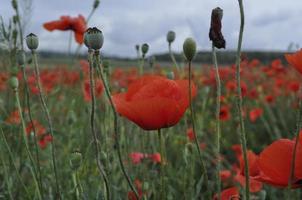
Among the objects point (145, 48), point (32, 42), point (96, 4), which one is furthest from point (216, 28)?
point (96, 4)

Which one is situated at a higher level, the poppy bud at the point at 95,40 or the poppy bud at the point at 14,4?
the poppy bud at the point at 14,4

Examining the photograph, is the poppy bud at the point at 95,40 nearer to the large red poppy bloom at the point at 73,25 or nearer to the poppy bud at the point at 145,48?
the poppy bud at the point at 145,48

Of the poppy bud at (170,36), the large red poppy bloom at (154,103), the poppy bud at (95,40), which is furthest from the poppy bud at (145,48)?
the poppy bud at (95,40)

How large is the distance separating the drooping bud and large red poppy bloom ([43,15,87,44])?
1310mm

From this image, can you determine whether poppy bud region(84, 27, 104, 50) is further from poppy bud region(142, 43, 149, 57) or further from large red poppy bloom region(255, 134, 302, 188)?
poppy bud region(142, 43, 149, 57)

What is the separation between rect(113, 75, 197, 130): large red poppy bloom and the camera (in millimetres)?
907

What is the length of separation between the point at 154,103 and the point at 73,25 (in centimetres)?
136

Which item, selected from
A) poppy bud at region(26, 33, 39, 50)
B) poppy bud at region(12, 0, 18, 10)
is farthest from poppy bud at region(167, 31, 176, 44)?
poppy bud at region(26, 33, 39, 50)

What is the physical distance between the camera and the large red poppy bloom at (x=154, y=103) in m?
0.91

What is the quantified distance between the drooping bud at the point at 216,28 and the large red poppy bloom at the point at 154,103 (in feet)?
0.38

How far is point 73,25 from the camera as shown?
2.19 m

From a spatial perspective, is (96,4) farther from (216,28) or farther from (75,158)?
(216,28)

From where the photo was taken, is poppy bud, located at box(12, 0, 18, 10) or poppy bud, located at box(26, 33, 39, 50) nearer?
poppy bud, located at box(26, 33, 39, 50)

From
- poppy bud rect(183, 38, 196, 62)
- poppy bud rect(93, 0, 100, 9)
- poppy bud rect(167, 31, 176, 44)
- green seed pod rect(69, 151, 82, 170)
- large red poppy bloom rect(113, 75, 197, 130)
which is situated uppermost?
poppy bud rect(93, 0, 100, 9)
